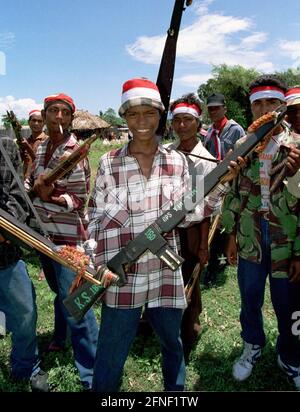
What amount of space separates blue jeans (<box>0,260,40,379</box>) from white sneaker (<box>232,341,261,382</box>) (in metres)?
1.68

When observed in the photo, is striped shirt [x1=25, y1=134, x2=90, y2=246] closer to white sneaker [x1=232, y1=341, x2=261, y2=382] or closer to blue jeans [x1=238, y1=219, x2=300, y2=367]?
blue jeans [x1=238, y1=219, x2=300, y2=367]

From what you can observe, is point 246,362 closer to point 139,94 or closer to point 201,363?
point 201,363

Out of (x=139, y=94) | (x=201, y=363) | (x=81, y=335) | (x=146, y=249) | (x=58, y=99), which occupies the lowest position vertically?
(x=201, y=363)

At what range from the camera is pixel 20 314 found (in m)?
2.66

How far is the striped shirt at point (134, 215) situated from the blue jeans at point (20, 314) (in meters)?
0.79

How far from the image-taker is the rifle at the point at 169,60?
3215mm

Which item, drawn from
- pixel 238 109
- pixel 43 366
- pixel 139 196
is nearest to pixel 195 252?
pixel 139 196

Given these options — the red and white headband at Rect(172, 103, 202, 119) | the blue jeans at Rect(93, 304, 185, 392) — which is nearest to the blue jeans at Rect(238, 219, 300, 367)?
the blue jeans at Rect(93, 304, 185, 392)

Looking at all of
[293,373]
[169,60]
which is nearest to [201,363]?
[293,373]

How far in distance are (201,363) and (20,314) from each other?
1681 mm

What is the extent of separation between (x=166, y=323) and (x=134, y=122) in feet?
4.13

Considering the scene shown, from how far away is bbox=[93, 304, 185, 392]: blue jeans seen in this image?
7.02 ft

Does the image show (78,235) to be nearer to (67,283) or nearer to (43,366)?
(67,283)

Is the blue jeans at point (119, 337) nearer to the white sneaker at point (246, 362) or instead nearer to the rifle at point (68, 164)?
the white sneaker at point (246, 362)
